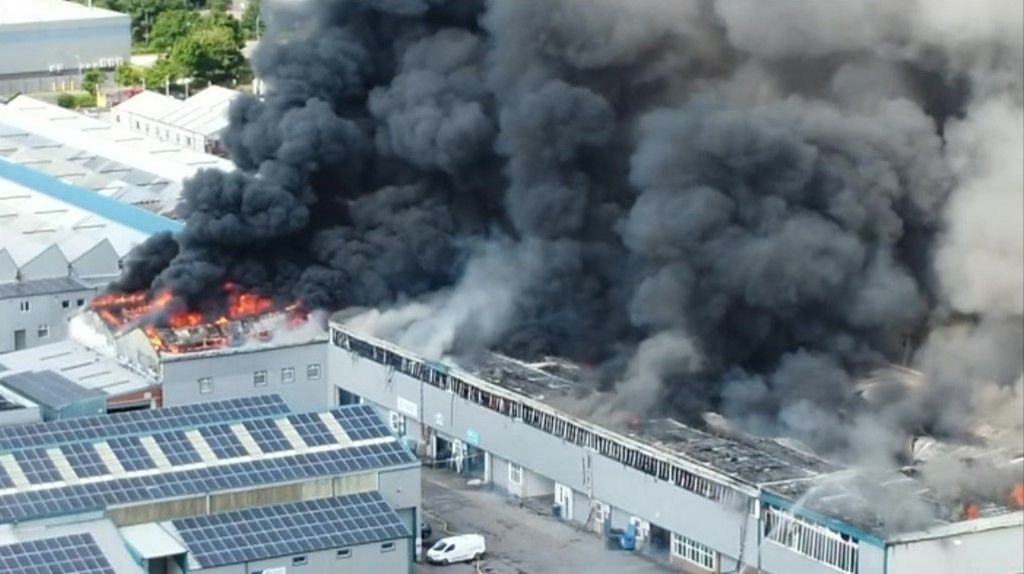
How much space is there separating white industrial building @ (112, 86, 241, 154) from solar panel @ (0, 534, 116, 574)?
2546cm

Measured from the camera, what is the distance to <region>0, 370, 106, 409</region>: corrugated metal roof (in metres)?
29.4

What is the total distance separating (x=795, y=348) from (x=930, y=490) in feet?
15.6

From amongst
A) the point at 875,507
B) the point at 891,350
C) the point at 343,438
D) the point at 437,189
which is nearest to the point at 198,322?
the point at 437,189

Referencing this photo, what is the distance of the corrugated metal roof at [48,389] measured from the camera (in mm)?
29406

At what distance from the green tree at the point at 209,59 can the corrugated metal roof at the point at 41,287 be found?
22237 mm

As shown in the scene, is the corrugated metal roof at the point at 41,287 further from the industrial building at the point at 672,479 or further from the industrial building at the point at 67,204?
the industrial building at the point at 672,479

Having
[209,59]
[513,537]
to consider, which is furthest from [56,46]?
[513,537]

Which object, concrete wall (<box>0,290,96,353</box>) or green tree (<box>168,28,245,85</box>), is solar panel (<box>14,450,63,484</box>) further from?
green tree (<box>168,28,245,85</box>)

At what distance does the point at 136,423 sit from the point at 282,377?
5530 mm

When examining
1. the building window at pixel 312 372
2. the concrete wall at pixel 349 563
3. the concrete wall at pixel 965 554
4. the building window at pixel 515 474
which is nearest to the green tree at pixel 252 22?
the building window at pixel 312 372

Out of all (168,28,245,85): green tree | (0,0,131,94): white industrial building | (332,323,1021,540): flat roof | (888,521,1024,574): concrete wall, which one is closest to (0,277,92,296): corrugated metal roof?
(332,323,1021,540): flat roof

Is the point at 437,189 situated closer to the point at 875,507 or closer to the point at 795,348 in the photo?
the point at 795,348

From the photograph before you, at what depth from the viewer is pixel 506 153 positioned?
32.4m

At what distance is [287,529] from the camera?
958 inches
